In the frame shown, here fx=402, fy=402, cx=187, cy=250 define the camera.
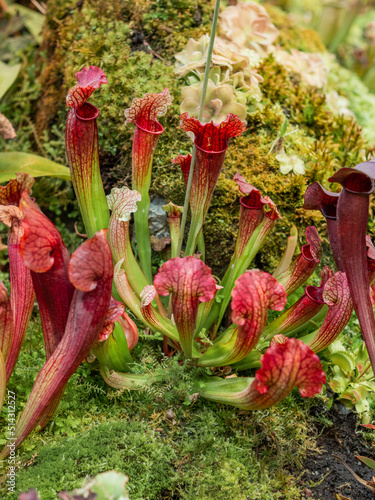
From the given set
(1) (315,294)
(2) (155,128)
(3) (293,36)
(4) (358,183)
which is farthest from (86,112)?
(3) (293,36)

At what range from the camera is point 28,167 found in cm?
218

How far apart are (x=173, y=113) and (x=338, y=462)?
1865mm

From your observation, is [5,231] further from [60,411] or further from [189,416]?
[189,416]

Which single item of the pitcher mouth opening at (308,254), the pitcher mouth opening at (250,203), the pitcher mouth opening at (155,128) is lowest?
the pitcher mouth opening at (308,254)

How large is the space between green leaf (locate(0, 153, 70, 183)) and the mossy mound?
272mm

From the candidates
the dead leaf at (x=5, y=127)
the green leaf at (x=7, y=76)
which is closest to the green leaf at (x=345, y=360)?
the dead leaf at (x=5, y=127)

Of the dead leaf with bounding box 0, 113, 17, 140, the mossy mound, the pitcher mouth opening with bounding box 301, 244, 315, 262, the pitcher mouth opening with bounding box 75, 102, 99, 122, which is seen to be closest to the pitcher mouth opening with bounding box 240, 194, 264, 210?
the pitcher mouth opening with bounding box 301, 244, 315, 262

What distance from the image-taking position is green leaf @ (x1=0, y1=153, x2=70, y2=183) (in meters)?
2.12

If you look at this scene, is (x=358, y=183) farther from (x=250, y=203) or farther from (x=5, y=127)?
(x=5, y=127)

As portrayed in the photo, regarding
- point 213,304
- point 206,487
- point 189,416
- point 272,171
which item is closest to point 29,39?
point 272,171

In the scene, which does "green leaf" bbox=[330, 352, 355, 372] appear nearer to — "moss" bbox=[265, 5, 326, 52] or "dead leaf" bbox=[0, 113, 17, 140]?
"dead leaf" bbox=[0, 113, 17, 140]

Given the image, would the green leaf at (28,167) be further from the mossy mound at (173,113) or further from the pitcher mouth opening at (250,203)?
the pitcher mouth opening at (250,203)

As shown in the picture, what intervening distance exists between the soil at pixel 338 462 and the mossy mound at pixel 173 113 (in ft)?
2.64

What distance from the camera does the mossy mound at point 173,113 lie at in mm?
2135
